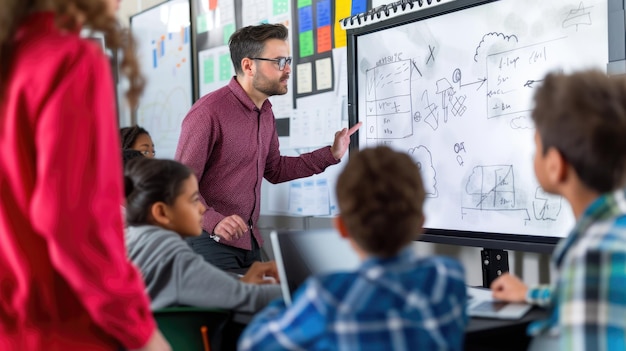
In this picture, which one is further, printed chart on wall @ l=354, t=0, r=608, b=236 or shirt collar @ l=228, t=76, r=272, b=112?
shirt collar @ l=228, t=76, r=272, b=112

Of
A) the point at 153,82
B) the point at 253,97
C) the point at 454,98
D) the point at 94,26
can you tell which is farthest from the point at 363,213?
the point at 153,82

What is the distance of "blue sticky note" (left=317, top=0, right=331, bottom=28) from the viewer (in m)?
3.02

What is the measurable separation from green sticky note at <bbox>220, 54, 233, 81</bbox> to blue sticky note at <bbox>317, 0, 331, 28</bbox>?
0.80 meters

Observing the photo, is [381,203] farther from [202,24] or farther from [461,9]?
[202,24]

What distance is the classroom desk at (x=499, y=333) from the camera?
137 cm

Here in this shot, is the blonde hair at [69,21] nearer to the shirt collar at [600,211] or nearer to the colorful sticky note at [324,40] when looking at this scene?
the shirt collar at [600,211]

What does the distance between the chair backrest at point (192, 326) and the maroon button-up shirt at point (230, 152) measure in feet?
3.46

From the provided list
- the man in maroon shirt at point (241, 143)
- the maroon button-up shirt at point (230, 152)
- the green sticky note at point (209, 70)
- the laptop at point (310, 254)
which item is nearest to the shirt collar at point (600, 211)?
the laptop at point (310, 254)

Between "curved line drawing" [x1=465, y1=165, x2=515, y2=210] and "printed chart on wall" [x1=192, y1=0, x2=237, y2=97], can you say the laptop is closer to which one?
"curved line drawing" [x1=465, y1=165, x2=515, y2=210]

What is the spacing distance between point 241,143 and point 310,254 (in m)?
1.25

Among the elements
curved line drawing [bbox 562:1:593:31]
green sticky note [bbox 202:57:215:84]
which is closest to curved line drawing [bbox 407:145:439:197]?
curved line drawing [bbox 562:1:593:31]

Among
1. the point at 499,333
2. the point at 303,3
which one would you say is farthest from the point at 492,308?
the point at 303,3

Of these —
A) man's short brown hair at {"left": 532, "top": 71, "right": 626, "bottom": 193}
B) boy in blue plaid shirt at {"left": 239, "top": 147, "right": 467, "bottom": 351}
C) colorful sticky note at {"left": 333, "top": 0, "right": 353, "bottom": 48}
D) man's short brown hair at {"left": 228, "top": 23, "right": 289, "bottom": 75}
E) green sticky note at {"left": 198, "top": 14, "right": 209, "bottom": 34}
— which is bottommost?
boy in blue plaid shirt at {"left": 239, "top": 147, "right": 467, "bottom": 351}

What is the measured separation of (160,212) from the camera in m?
1.71
